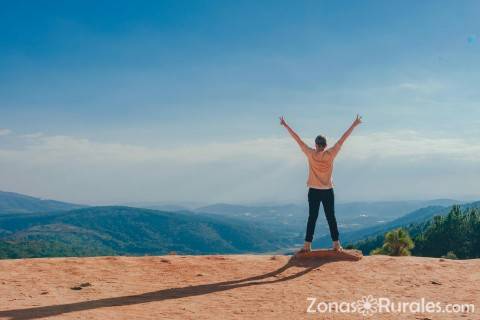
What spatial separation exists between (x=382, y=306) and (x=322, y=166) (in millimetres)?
5153

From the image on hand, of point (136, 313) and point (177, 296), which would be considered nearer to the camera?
point (136, 313)

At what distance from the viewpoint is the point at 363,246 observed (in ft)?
535

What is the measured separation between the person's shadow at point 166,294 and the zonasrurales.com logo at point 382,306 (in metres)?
2.16

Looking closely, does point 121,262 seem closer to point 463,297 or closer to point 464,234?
point 463,297

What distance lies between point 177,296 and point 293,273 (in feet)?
11.5

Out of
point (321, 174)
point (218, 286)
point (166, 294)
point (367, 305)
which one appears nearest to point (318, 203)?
point (321, 174)

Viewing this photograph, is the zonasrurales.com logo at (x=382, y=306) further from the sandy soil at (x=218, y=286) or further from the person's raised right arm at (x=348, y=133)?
the person's raised right arm at (x=348, y=133)

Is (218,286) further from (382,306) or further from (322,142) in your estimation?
(322,142)

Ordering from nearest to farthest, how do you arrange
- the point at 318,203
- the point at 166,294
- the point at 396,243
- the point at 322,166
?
the point at 166,294 < the point at 322,166 < the point at 318,203 < the point at 396,243

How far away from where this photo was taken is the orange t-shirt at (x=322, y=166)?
42.0 ft

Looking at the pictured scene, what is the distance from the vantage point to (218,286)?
404 inches

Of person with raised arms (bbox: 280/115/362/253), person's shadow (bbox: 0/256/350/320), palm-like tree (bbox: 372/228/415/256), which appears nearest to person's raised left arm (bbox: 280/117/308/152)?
person with raised arms (bbox: 280/115/362/253)

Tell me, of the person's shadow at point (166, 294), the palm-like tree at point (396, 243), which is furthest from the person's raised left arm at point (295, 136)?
the palm-like tree at point (396, 243)

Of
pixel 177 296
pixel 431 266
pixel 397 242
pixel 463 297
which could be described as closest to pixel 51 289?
pixel 177 296
